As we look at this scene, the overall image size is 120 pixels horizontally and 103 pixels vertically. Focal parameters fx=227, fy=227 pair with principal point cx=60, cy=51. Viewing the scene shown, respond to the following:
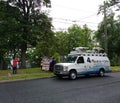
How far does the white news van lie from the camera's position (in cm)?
2073

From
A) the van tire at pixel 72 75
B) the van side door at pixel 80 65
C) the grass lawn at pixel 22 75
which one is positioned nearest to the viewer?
the van tire at pixel 72 75

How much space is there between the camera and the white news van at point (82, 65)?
2073 centimetres

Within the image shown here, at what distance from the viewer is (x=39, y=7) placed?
34281 millimetres

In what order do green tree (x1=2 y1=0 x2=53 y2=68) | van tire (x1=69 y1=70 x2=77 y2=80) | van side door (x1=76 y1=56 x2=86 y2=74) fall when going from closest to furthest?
van tire (x1=69 y1=70 x2=77 y2=80), van side door (x1=76 y1=56 x2=86 y2=74), green tree (x1=2 y1=0 x2=53 y2=68)

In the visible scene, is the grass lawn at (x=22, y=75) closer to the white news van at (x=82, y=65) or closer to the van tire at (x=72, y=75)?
the white news van at (x=82, y=65)

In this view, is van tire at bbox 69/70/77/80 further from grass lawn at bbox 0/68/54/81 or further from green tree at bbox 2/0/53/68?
green tree at bbox 2/0/53/68

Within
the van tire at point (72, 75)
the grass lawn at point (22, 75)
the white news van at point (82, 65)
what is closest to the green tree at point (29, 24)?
the grass lawn at point (22, 75)

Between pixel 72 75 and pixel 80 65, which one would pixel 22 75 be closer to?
pixel 72 75

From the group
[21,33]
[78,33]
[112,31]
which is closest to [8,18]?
[21,33]

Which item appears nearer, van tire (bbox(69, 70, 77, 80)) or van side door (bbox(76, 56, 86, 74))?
van tire (bbox(69, 70, 77, 80))

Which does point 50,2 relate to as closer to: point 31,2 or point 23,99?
point 31,2

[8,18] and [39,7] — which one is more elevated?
[39,7]

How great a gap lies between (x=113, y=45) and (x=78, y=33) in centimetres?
1817

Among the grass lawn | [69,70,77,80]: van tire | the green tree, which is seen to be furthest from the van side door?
the green tree
